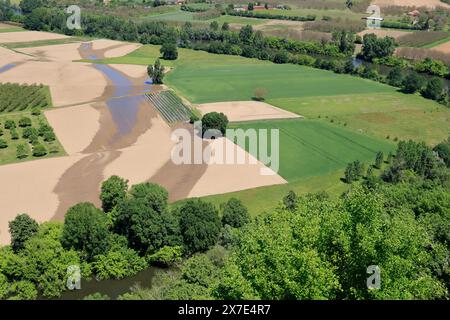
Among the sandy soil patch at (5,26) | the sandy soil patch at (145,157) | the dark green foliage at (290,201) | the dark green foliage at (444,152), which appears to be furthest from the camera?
the sandy soil patch at (5,26)

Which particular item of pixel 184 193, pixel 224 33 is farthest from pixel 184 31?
pixel 184 193

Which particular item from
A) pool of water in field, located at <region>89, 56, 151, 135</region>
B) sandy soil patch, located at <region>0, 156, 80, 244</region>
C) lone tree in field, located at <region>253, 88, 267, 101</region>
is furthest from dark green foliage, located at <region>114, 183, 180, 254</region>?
lone tree in field, located at <region>253, 88, 267, 101</region>

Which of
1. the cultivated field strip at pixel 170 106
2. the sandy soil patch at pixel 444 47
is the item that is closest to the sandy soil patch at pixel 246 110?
the cultivated field strip at pixel 170 106

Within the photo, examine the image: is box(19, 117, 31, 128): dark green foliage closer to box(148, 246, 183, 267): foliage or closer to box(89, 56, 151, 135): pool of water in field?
box(89, 56, 151, 135): pool of water in field

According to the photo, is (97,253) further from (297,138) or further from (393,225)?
(297,138)

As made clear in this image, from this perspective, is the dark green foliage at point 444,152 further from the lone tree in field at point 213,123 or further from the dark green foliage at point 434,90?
the dark green foliage at point 434,90

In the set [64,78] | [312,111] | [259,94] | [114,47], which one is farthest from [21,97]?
[114,47]
